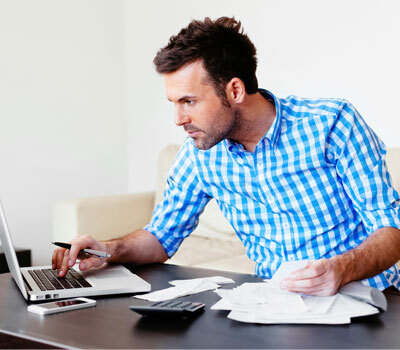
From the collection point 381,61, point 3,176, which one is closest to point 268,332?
point 381,61

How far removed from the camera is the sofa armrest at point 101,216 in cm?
265

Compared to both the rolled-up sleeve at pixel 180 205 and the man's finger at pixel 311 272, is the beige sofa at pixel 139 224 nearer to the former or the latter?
the rolled-up sleeve at pixel 180 205

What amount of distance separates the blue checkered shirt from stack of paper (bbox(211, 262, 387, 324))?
305 millimetres

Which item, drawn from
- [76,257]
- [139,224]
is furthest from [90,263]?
[139,224]

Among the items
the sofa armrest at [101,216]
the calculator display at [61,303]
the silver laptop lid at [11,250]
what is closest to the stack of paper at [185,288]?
the calculator display at [61,303]

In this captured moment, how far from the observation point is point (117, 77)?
3727mm

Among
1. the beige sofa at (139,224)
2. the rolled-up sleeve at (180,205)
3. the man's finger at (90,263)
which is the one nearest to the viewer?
the man's finger at (90,263)

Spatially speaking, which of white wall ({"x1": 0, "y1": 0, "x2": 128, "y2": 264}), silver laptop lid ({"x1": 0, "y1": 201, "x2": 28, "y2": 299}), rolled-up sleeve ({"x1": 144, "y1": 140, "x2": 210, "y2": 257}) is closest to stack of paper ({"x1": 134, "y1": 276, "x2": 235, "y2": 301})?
silver laptop lid ({"x1": 0, "y1": 201, "x2": 28, "y2": 299})

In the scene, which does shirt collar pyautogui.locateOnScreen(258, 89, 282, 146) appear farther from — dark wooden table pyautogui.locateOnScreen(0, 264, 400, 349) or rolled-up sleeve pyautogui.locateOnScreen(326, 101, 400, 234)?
dark wooden table pyautogui.locateOnScreen(0, 264, 400, 349)

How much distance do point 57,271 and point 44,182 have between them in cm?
214

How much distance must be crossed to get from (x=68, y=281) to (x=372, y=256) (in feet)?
2.03

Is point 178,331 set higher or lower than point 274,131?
lower

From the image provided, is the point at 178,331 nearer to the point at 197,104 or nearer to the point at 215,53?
the point at 197,104

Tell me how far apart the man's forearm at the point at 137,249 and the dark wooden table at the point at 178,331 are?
363mm
